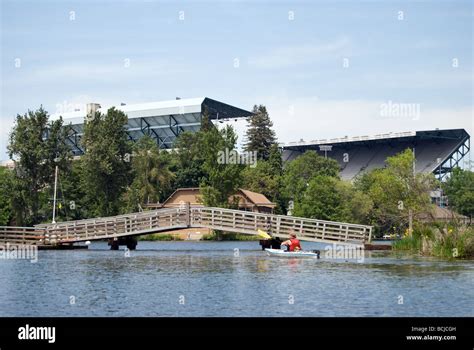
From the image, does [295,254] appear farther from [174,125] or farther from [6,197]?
[174,125]

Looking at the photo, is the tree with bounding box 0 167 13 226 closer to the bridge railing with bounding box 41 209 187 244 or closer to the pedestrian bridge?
the pedestrian bridge

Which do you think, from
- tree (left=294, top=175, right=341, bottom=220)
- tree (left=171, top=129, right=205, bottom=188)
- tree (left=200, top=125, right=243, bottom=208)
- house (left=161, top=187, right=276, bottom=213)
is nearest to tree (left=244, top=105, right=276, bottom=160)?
tree (left=171, top=129, right=205, bottom=188)

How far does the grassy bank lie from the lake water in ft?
3.59

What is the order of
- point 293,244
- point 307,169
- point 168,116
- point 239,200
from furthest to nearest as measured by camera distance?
point 168,116 → point 307,169 → point 239,200 → point 293,244

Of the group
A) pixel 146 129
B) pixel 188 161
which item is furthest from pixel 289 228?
pixel 146 129

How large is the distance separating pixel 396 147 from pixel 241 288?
5425 inches

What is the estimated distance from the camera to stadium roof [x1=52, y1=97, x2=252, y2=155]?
132m

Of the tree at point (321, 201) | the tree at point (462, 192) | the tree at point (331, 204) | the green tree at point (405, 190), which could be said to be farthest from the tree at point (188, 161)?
the tree at point (462, 192)

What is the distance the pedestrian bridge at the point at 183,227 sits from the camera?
5391 centimetres

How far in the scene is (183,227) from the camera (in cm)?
5519

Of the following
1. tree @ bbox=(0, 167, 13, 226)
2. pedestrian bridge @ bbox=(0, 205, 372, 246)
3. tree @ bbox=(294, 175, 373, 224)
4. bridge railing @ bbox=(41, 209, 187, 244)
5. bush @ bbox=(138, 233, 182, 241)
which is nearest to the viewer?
pedestrian bridge @ bbox=(0, 205, 372, 246)

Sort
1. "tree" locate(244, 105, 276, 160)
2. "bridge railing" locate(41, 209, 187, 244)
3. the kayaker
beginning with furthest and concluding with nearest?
1. "tree" locate(244, 105, 276, 160)
2. "bridge railing" locate(41, 209, 187, 244)
3. the kayaker

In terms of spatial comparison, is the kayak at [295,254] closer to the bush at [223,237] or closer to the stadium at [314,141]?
the bush at [223,237]
